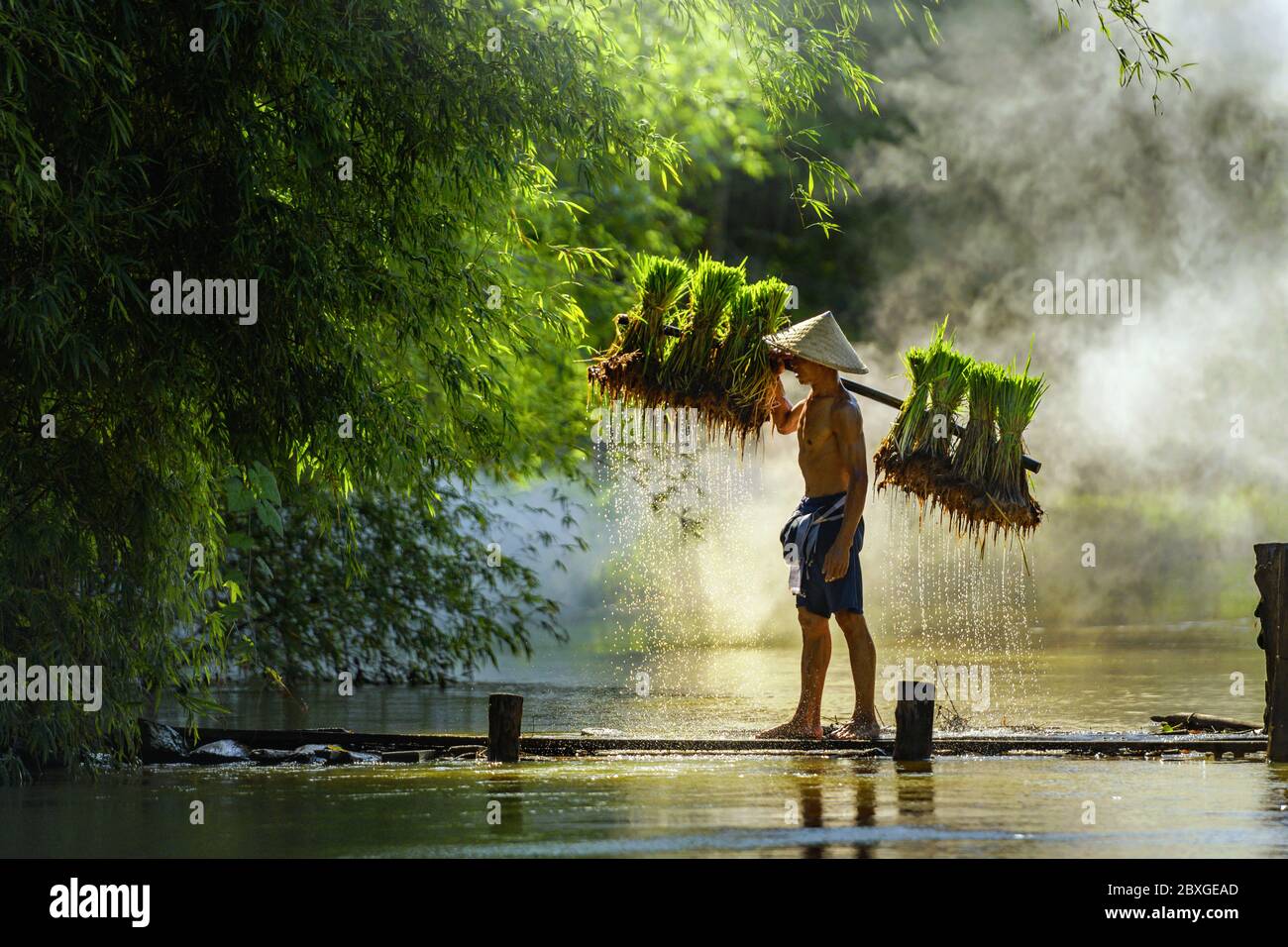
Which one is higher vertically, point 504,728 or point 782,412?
point 782,412

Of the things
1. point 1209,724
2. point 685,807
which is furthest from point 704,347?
point 685,807

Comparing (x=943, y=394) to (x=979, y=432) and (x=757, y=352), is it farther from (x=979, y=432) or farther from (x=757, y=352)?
(x=757, y=352)

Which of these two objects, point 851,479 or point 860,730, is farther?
point 851,479

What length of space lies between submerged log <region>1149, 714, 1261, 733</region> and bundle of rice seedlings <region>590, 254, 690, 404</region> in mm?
3430

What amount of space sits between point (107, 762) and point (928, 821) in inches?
163

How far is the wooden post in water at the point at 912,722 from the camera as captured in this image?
25.9 feet

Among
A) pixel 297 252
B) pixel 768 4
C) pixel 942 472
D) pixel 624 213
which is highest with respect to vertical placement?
pixel 624 213

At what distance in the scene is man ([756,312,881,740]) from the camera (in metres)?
8.65

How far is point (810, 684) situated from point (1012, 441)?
178 centimetres

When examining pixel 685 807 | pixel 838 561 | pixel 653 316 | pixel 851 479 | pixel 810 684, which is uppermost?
→ pixel 653 316

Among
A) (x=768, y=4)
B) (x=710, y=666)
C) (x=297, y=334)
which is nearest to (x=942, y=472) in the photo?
(x=768, y=4)

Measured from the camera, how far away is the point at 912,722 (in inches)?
311
